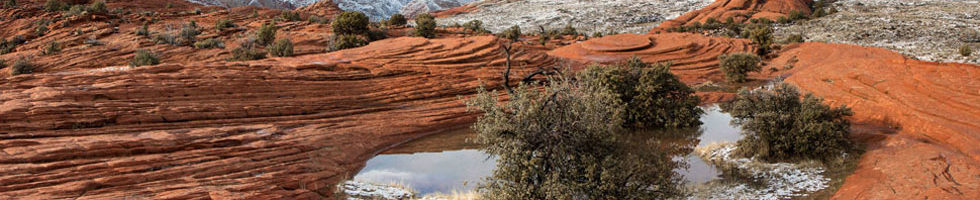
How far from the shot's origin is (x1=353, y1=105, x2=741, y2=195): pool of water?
40.3 feet

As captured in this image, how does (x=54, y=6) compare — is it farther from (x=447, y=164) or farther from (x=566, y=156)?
(x=566, y=156)

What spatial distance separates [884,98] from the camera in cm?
1584

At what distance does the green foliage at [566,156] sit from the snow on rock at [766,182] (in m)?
2.17

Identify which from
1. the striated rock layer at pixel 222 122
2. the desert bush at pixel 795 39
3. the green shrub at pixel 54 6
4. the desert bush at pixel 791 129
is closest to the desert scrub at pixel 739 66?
the desert bush at pixel 795 39

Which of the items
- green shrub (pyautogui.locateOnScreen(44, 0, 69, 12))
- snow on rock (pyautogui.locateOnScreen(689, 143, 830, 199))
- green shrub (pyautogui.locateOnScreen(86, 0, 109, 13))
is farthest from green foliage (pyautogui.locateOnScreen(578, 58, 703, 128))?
green shrub (pyautogui.locateOnScreen(44, 0, 69, 12))

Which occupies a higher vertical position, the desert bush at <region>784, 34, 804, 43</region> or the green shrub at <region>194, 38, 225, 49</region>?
the green shrub at <region>194, 38, 225, 49</region>

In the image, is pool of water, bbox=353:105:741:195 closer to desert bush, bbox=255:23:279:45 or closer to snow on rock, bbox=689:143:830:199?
snow on rock, bbox=689:143:830:199

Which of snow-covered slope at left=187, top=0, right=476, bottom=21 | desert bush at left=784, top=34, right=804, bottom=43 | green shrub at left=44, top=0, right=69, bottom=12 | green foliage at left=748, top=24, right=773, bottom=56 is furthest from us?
snow-covered slope at left=187, top=0, right=476, bottom=21

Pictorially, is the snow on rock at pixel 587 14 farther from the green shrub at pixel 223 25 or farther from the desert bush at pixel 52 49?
the desert bush at pixel 52 49

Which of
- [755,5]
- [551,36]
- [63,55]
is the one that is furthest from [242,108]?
[755,5]

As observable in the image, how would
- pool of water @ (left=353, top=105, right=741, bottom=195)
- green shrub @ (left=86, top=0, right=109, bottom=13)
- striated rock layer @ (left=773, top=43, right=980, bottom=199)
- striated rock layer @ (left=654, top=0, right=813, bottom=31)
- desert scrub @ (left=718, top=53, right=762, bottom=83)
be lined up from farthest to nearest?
striated rock layer @ (left=654, top=0, right=813, bottom=31)
green shrub @ (left=86, top=0, right=109, bottom=13)
desert scrub @ (left=718, top=53, right=762, bottom=83)
pool of water @ (left=353, top=105, right=741, bottom=195)
striated rock layer @ (left=773, top=43, right=980, bottom=199)

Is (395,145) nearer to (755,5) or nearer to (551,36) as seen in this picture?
(551,36)

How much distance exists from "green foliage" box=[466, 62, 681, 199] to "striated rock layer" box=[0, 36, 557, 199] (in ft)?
15.5

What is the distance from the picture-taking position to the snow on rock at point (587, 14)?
5566cm
